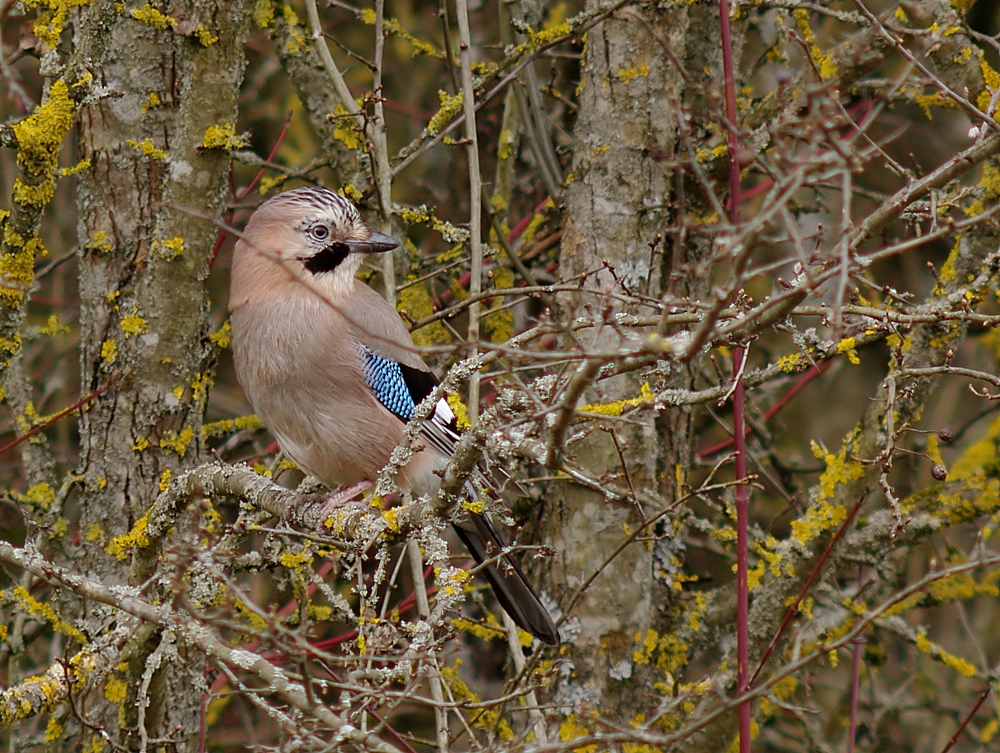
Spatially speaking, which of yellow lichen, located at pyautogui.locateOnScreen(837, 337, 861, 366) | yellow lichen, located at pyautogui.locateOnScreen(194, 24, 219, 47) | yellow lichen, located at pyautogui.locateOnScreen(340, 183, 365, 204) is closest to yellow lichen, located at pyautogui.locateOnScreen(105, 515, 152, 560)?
yellow lichen, located at pyautogui.locateOnScreen(340, 183, 365, 204)

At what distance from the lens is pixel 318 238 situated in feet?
13.9

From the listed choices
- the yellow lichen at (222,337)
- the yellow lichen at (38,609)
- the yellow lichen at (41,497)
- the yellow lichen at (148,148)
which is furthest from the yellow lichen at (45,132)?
the yellow lichen at (38,609)

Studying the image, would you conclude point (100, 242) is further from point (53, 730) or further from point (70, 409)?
point (53, 730)

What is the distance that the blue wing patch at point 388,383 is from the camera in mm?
4309

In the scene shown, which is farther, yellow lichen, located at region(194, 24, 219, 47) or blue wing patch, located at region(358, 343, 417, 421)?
blue wing patch, located at region(358, 343, 417, 421)

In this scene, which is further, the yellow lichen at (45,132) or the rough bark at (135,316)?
the rough bark at (135,316)

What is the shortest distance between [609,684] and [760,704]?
580 mm

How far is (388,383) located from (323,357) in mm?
293

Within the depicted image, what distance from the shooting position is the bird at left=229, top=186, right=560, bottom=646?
13.7 ft

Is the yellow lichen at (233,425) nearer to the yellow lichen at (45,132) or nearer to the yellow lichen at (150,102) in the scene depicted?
the yellow lichen at (150,102)

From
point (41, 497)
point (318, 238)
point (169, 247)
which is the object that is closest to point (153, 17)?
point (169, 247)

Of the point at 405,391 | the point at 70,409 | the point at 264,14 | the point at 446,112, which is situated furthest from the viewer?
the point at 264,14

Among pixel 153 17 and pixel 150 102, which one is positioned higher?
pixel 153 17

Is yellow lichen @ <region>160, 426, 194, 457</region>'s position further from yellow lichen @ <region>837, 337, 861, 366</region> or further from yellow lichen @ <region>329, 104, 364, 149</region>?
yellow lichen @ <region>837, 337, 861, 366</region>
